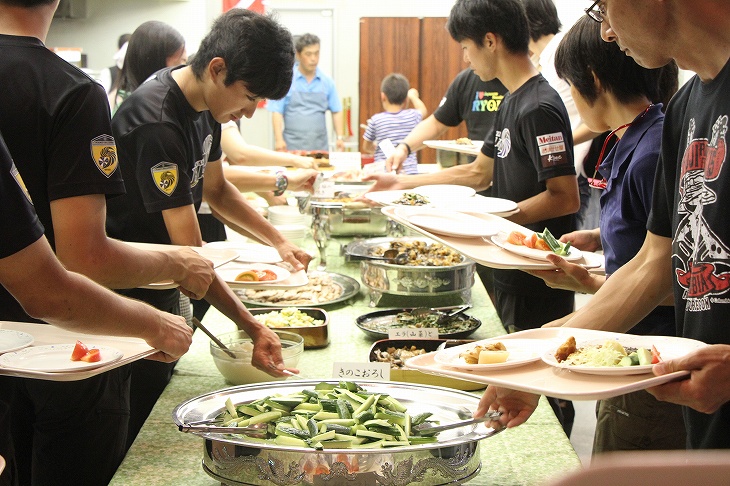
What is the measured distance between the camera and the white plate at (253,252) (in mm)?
2482

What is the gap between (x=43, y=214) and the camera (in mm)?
1593

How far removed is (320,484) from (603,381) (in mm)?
469

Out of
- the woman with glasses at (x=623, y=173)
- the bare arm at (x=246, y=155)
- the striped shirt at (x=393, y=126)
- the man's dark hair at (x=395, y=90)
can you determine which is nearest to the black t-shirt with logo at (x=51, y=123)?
the woman with glasses at (x=623, y=173)

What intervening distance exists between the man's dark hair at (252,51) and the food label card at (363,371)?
771 millimetres

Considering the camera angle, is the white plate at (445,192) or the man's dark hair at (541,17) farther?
the man's dark hair at (541,17)

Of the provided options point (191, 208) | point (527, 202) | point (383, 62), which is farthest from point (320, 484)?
point (383, 62)

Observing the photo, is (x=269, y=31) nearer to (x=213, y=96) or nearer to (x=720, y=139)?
(x=213, y=96)

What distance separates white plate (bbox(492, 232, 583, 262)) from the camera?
1.96 metres

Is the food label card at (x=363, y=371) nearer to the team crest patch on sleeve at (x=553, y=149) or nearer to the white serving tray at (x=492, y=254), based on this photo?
the white serving tray at (x=492, y=254)

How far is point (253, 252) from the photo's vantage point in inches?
101

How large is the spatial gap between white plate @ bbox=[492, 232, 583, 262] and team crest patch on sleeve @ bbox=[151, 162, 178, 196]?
0.84 metres

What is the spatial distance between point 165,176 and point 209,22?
6713 mm

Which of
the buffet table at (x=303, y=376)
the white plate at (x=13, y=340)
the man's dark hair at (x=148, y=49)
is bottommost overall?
the buffet table at (x=303, y=376)

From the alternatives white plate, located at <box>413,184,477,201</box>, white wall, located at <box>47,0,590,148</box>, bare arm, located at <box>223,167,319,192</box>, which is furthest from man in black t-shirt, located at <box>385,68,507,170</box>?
white wall, located at <box>47,0,590,148</box>
